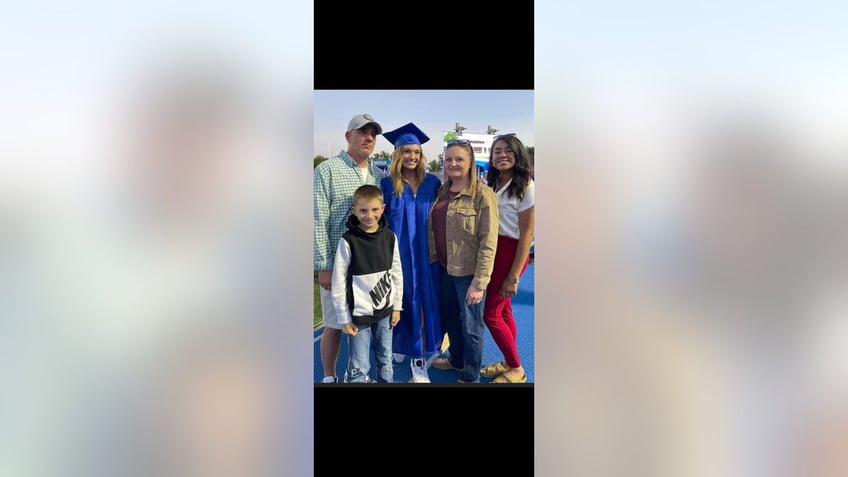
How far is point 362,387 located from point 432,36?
1.69 metres

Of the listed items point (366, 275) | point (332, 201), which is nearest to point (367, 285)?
point (366, 275)

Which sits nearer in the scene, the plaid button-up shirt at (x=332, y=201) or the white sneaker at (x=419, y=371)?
the plaid button-up shirt at (x=332, y=201)

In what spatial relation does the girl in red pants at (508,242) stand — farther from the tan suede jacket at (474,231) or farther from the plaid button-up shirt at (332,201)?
the plaid button-up shirt at (332,201)

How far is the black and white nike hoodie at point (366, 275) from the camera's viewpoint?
259 centimetres

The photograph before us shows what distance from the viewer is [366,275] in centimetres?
261

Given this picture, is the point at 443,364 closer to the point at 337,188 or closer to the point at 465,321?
the point at 465,321

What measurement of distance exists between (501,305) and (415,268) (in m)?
0.47

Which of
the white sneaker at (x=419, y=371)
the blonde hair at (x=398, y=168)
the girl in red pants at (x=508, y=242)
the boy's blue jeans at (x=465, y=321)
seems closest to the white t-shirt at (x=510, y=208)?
the girl in red pants at (x=508, y=242)

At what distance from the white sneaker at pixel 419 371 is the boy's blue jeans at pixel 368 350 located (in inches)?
5.0

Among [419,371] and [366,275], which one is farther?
[419,371]
